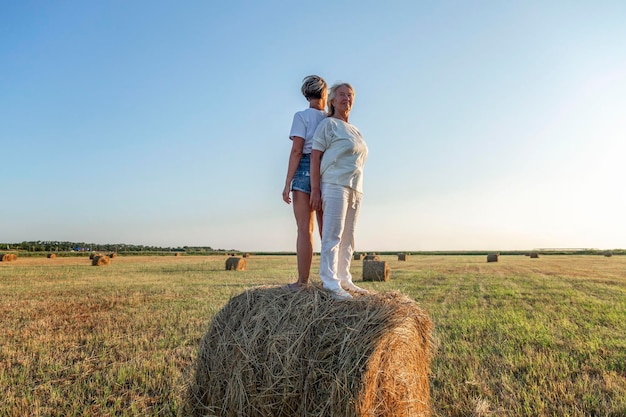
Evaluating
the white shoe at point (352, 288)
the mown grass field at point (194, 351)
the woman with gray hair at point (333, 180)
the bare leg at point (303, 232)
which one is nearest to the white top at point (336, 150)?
the woman with gray hair at point (333, 180)

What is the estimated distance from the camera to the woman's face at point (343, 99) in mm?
3760

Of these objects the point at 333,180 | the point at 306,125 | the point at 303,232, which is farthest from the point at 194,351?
the point at 306,125

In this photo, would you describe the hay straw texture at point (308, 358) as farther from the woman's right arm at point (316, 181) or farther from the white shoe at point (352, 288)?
the woman's right arm at point (316, 181)

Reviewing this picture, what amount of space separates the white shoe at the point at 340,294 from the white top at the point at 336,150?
855 millimetres

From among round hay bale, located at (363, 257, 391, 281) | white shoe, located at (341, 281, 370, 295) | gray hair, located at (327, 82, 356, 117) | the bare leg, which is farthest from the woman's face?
round hay bale, located at (363, 257, 391, 281)

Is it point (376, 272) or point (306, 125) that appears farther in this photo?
point (376, 272)

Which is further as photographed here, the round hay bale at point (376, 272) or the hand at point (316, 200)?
the round hay bale at point (376, 272)

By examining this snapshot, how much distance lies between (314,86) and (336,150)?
0.73 m

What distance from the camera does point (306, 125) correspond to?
12.4 feet

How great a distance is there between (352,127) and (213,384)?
2334 mm

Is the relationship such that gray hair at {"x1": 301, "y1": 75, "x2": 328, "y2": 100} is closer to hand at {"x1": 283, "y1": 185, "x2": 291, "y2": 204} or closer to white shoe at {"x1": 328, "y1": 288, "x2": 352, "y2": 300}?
hand at {"x1": 283, "y1": 185, "x2": 291, "y2": 204}

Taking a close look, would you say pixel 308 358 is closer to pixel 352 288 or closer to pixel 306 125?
pixel 352 288

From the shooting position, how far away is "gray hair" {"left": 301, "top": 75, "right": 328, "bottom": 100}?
3.90 metres

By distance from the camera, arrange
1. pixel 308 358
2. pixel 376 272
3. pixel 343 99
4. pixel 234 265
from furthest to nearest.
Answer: pixel 234 265, pixel 376 272, pixel 343 99, pixel 308 358
